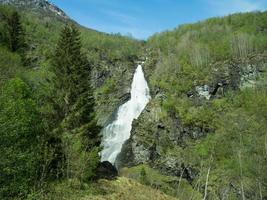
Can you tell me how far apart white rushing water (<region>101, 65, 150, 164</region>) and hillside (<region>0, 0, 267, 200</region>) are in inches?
76.4

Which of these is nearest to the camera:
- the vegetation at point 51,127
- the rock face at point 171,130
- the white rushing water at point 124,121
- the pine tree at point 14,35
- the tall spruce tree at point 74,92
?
the vegetation at point 51,127

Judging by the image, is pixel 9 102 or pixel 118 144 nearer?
pixel 9 102

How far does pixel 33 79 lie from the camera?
5653 cm

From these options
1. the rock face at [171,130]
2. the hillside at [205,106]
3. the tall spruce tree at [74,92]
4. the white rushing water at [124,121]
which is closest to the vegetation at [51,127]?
the tall spruce tree at [74,92]

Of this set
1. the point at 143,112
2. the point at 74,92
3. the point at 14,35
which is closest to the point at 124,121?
the point at 143,112

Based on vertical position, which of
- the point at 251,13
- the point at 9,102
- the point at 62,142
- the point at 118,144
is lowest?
the point at 118,144

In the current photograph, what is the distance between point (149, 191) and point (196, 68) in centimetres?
9355

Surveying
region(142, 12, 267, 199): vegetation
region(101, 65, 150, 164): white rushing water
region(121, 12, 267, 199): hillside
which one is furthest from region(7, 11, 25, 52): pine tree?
region(101, 65, 150, 164): white rushing water

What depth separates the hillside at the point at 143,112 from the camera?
29.2 metres

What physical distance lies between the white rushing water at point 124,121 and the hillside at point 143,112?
6.37 feet

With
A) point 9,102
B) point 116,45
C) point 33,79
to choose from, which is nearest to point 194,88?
point 116,45

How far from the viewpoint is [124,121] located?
342ft

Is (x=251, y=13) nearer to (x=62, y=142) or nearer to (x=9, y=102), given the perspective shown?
(x=62, y=142)

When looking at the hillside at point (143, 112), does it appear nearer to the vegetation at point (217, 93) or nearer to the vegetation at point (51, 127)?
the vegetation at point (51, 127)
